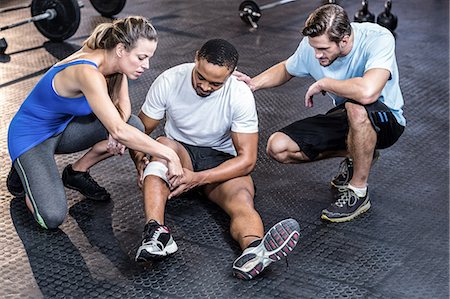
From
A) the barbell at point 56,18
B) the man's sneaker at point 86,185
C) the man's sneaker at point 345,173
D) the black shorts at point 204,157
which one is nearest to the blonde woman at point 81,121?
the man's sneaker at point 86,185

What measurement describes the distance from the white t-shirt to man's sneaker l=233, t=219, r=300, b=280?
464mm

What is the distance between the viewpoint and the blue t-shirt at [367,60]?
103 inches

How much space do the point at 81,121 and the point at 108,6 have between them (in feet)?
9.72

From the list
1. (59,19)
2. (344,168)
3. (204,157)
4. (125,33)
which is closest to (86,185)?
(204,157)

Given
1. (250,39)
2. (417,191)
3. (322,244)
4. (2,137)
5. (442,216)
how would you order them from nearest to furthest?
(322,244), (442,216), (417,191), (2,137), (250,39)

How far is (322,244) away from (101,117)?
850 millimetres

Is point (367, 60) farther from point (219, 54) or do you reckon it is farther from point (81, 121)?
point (81, 121)

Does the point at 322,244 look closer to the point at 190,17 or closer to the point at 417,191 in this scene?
the point at 417,191

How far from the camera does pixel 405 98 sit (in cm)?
403

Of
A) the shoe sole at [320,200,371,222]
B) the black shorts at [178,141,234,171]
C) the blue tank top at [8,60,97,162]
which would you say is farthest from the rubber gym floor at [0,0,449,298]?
the blue tank top at [8,60,97,162]

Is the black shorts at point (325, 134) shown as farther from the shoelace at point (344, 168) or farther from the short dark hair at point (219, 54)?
the short dark hair at point (219, 54)

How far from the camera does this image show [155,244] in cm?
231

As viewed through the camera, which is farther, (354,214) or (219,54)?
(354,214)

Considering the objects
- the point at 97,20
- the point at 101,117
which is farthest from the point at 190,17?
the point at 101,117
